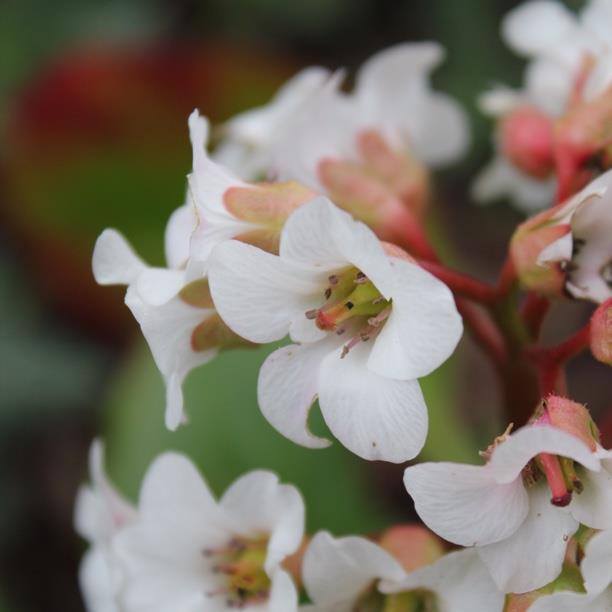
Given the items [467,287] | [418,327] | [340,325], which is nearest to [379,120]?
[467,287]

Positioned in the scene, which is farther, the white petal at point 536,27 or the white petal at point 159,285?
the white petal at point 536,27

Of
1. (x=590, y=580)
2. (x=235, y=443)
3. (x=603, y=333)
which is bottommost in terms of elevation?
(x=235, y=443)

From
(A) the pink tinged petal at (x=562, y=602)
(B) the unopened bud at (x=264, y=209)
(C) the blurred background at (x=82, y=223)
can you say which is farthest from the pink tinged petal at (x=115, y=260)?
(C) the blurred background at (x=82, y=223)

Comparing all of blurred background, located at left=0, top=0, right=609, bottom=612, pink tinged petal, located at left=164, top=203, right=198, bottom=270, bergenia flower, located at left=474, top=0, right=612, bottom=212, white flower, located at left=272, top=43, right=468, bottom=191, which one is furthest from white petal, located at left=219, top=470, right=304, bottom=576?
blurred background, located at left=0, top=0, right=609, bottom=612

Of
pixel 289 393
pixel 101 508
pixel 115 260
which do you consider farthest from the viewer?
pixel 101 508

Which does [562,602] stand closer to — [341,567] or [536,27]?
[341,567]

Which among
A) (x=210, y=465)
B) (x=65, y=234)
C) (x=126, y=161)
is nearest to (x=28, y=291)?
(x=65, y=234)

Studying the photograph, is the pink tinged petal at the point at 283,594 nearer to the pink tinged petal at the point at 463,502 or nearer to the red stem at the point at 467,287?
the pink tinged petal at the point at 463,502
